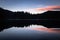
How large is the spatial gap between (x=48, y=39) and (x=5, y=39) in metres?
3.04

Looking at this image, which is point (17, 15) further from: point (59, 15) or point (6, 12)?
point (59, 15)

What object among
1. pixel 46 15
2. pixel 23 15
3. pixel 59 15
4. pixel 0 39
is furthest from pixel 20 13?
pixel 0 39

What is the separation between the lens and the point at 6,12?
150750 millimetres

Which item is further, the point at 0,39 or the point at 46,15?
the point at 46,15

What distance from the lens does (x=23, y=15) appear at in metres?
163

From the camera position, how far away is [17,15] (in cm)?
16225

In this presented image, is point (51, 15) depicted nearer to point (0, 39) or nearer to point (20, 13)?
point (20, 13)

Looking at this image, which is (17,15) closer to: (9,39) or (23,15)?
(23,15)

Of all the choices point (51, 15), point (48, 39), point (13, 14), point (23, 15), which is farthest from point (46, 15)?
point (48, 39)

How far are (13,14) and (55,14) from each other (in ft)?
144

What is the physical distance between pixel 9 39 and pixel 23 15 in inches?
5992

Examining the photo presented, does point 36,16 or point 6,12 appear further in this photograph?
point 36,16

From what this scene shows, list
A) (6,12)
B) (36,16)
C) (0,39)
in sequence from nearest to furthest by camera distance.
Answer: (0,39)
(6,12)
(36,16)

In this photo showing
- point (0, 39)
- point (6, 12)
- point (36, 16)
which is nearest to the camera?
point (0, 39)
